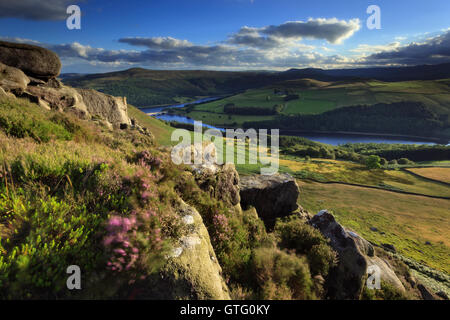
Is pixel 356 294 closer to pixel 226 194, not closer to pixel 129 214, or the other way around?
pixel 226 194

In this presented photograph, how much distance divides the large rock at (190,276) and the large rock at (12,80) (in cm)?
1617

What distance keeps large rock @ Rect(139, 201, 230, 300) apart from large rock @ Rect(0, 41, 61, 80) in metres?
21.7

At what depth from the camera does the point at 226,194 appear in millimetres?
8734

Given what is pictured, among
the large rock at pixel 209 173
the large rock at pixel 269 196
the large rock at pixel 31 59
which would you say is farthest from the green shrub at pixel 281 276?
the large rock at pixel 31 59

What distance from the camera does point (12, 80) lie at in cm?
1393

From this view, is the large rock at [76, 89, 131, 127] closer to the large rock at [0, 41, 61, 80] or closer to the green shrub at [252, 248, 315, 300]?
the large rock at [0, 41, 61, 80]

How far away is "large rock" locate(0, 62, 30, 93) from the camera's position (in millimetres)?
12848

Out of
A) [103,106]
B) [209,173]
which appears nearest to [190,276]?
[209,173]

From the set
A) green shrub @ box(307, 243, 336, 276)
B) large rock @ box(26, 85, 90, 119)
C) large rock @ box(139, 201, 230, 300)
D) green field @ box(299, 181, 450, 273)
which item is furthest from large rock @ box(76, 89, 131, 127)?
green field @ box(299, 181, 450, 273)

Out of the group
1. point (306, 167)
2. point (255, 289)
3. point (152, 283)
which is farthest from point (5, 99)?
point (306, 167)

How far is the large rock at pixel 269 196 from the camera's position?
11.0 m

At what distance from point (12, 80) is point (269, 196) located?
18.8 meters

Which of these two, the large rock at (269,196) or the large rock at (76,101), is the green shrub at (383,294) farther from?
the large rock at (76,101)

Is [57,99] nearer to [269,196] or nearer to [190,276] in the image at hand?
[269,196]
